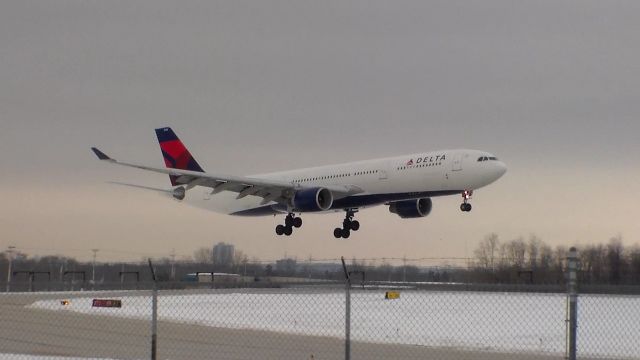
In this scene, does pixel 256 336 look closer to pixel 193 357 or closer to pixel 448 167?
pixel 193 357

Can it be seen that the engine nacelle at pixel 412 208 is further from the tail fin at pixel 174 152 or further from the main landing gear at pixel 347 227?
the tail fin at pixel 174 152

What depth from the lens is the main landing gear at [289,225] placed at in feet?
219

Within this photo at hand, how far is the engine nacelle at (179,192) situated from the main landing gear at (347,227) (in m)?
13.9

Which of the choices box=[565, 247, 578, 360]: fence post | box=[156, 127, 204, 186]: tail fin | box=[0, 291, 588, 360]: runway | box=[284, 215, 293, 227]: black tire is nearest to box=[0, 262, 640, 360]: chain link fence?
box=[0, 291, 588, 360]: runway

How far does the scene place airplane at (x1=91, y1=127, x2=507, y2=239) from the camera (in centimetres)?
5575

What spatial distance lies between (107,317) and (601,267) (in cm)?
6337

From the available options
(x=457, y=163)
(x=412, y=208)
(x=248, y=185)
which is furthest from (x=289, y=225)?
(x=457, y=163)

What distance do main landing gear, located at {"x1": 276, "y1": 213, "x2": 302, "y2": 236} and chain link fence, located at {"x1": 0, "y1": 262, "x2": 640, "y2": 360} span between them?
12.8m

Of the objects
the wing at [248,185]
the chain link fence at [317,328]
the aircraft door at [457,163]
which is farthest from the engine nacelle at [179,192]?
the aircraft door at [457,163]

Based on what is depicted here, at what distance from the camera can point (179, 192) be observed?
248 feet

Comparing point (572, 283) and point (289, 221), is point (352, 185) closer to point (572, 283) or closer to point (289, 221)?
point (289, 221)

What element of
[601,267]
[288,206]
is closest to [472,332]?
[288,206]

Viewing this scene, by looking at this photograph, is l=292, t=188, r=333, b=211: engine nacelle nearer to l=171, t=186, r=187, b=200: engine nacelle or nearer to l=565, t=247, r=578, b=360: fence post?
l=171, t=186, r=187, b=200: engine nacelle

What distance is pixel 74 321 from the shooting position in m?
35.8
